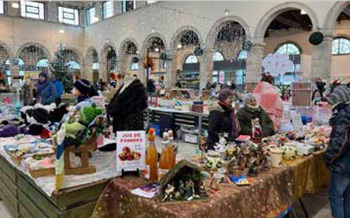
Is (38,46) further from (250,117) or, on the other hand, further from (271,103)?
(250,117)

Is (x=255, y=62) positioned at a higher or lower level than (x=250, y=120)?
higher

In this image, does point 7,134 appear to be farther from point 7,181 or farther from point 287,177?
point 287,177

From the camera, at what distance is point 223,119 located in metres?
2.71

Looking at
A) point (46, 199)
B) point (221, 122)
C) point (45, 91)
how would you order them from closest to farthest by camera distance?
point (46, 199) → point (221, 122) → point (45, 91)

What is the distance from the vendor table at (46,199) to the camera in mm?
1601

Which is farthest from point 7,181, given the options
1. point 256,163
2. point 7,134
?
point 256,163

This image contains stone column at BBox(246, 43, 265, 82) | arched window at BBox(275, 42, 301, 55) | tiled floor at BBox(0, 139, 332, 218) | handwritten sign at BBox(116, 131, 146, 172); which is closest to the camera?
handwritten sign at BBox(116, 131, 146, 172)

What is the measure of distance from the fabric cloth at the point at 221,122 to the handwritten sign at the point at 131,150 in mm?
1233

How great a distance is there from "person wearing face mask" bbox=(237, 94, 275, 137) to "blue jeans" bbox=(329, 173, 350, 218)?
36.4 inches

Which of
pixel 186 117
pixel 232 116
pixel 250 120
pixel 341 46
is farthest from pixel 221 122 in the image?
pixel 341 46

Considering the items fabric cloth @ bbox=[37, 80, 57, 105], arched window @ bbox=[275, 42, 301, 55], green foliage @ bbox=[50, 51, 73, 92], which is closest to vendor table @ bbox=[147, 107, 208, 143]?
fabric cloth @ bbox=[37, 80, 57, 105]

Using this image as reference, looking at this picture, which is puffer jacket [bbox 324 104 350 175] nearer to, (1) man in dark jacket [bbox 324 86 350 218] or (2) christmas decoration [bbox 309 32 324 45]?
(1) man in dark jacket [bbox 324 86 350 218]

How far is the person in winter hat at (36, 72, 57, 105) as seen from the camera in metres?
5.06

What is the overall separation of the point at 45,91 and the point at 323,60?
8350 mm
